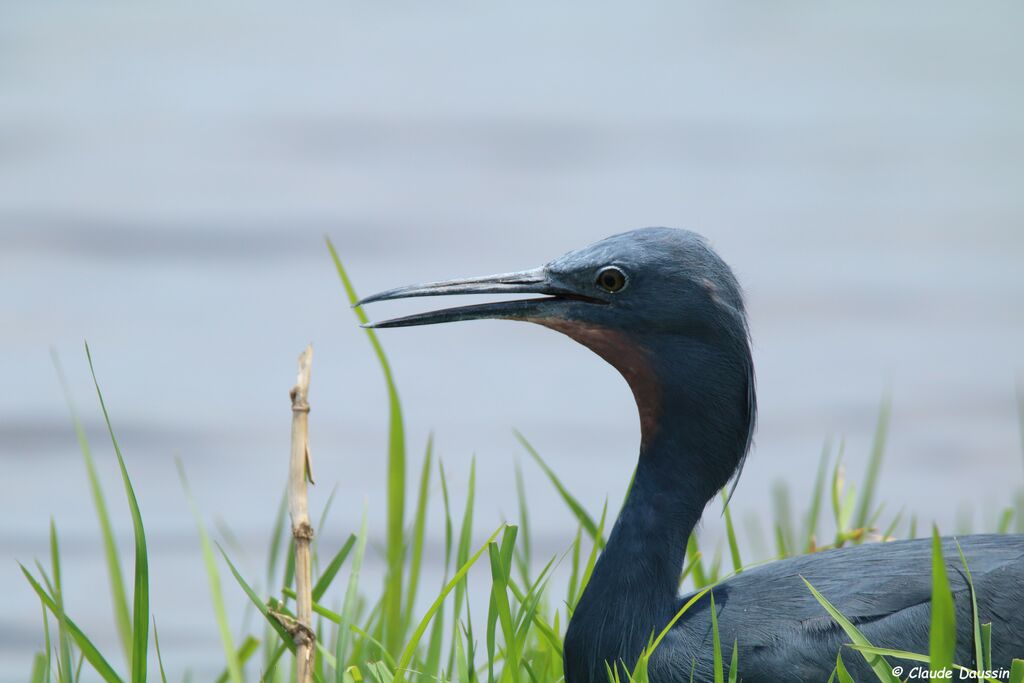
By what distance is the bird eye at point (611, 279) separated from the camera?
3932 mm

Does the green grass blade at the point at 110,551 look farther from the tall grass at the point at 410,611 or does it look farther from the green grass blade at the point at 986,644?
the green grass blade at the point at 986,644

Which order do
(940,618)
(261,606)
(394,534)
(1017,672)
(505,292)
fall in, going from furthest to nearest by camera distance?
(394,534), (505,292), (261,606), (1017,672), (940,618)

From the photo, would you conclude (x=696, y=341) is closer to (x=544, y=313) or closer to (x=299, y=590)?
(x=544, y=313)

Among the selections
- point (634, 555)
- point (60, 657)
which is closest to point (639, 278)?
point (634, 555)

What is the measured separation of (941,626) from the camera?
8.84 ft

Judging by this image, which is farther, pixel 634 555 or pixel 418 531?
pixel 418 531

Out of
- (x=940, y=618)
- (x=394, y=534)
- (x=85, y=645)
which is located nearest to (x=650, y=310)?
(x=394, y=534)

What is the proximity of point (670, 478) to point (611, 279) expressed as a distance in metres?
0.54

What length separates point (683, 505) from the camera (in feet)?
12.9

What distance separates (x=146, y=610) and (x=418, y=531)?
1.12 metres

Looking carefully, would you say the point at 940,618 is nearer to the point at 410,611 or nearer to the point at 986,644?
the point at 986,644

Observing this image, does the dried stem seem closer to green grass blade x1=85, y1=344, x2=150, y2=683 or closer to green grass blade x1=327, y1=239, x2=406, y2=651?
green grass blade x1=85, y1=344, x2=150, y2=683

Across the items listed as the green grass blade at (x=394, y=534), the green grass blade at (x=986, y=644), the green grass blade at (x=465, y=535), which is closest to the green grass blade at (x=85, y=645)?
the green grass blade at (x=465, y=535)

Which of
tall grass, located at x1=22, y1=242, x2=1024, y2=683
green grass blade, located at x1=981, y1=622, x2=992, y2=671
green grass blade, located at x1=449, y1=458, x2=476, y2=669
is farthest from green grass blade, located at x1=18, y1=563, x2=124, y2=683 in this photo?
green grass blade, located at x1=981, y1=622, x2=992, y2=671
